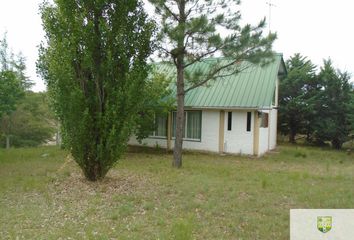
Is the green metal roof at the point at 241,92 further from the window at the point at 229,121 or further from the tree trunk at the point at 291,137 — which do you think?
the tree trunk at the point at 291,137

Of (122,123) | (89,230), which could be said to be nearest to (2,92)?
(122,123)

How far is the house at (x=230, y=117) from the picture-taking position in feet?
47.0

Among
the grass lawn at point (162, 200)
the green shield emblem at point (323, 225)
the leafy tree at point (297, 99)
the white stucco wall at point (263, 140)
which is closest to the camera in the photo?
the green shield emblem at point (323, 225)

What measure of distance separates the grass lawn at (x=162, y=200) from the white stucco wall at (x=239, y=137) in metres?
3.05

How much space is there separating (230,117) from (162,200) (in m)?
8.89

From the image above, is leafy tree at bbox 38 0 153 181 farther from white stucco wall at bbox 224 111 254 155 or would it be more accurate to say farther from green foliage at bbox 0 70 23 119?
white stucco wall at bbox 224 111 254 155

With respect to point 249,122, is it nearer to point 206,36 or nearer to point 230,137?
point 230,137

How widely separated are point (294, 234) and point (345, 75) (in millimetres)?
18513

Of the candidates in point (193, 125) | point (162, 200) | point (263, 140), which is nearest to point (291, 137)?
point (263, 140)

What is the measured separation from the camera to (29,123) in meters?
21.4

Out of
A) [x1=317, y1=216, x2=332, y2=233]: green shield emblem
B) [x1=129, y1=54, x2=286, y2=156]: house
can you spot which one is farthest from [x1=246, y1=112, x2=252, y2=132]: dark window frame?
[x1=317, y1=216, x2=332, y2=233]: green shield emblem

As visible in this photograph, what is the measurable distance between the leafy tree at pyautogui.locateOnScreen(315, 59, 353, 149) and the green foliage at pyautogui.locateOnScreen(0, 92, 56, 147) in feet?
56.1

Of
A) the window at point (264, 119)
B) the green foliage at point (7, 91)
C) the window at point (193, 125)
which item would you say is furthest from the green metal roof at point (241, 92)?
the green foliage at point (7, 91)

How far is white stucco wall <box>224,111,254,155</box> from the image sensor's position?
14438 mm
